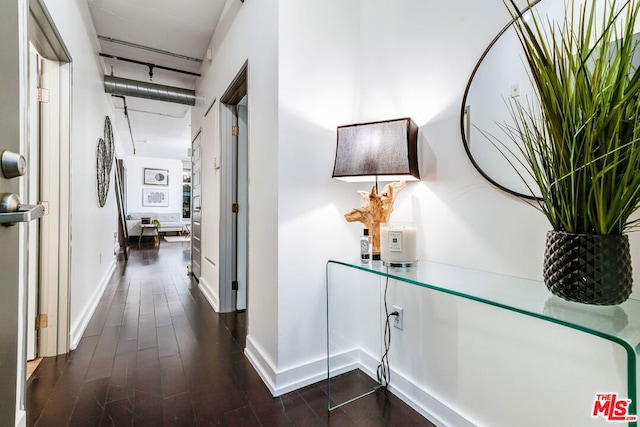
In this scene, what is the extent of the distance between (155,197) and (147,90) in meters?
6.38

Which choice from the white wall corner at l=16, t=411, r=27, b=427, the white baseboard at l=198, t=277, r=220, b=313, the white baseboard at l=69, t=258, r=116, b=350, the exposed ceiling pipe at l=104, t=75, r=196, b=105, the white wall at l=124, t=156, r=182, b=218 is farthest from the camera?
the white wall at l=124, t=156, r=182, b=218

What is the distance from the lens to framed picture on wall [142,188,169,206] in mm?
9258

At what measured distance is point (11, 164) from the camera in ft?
2.24

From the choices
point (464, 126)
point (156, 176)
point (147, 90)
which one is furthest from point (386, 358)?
point (156, 176)

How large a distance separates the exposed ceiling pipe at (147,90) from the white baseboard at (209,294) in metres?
2.44

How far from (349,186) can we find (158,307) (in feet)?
7.71

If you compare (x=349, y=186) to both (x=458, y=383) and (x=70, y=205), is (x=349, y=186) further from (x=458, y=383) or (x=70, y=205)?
(x=70, y=205)

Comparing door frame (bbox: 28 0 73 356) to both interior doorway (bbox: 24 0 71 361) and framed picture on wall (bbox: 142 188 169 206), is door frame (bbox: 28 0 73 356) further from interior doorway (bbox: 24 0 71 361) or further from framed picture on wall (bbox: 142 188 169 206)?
framed picture on wall (bbox: 142 188 169 206)

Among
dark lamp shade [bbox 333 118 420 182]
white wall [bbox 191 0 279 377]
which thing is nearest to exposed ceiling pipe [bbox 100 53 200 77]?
white wall [bbox 191 0 279 377]

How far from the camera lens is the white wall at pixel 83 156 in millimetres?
2158

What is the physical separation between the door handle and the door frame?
1666mm

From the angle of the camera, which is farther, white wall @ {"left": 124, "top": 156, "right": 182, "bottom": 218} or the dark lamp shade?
white wall @ {"left": 124, "top": 156, "right": 182, "bottom": 218}

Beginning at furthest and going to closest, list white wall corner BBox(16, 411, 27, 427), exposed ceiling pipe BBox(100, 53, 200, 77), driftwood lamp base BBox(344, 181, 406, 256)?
exposed ceiling pipe BBox(100, 53, 200, 77)
driftwood lamp base BBox(344, 181, 406, 256)
white wall corner BBox(16, 411, 27, 427)

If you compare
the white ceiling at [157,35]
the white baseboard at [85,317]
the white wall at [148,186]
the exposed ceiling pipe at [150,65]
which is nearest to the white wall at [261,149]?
the white ceiling at [157,35]
